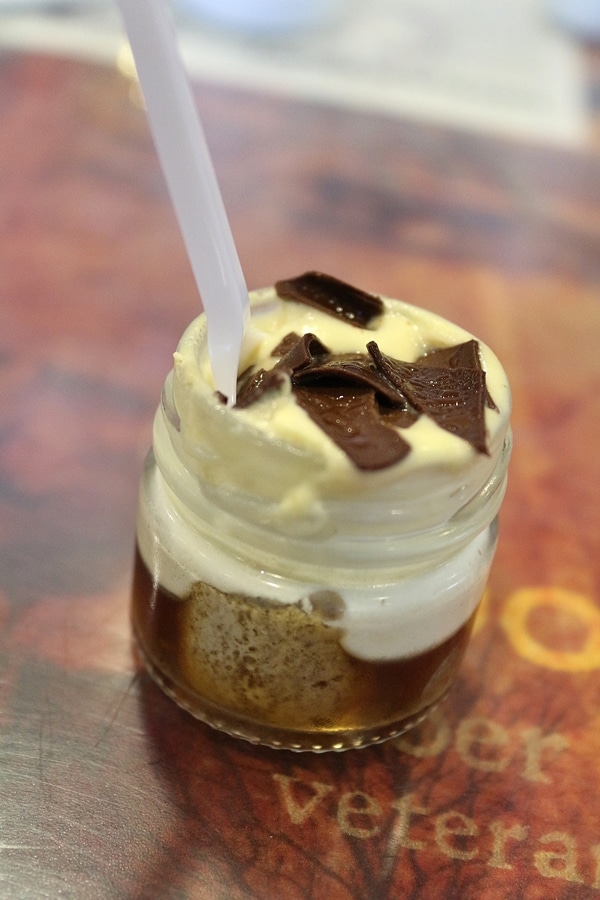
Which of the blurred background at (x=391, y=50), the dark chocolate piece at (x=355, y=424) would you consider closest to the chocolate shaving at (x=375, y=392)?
the dark chocolate piece at (x=355, y=424)

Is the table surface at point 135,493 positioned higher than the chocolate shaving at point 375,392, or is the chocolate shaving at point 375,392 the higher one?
the chocolate shaving at point 375,392

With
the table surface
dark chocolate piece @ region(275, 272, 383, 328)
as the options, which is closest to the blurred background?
the table surface

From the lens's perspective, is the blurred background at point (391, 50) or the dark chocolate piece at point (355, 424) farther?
the blurred background at point (391, 50)

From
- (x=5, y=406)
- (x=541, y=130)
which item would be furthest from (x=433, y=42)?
(x=5, y=406)

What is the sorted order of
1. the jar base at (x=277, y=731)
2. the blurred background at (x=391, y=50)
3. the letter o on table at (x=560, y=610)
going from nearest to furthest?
1. the jar base at (x=277, y=731)
2. the letter o on table at (x=560, y=610)
3. the blurred background at (x=391, y=50)

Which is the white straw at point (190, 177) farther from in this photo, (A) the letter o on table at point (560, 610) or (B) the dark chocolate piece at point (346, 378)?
(A) the letter o on table at point (560, 610)

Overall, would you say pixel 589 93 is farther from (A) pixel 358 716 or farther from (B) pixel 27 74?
(A) pixel 358 716
